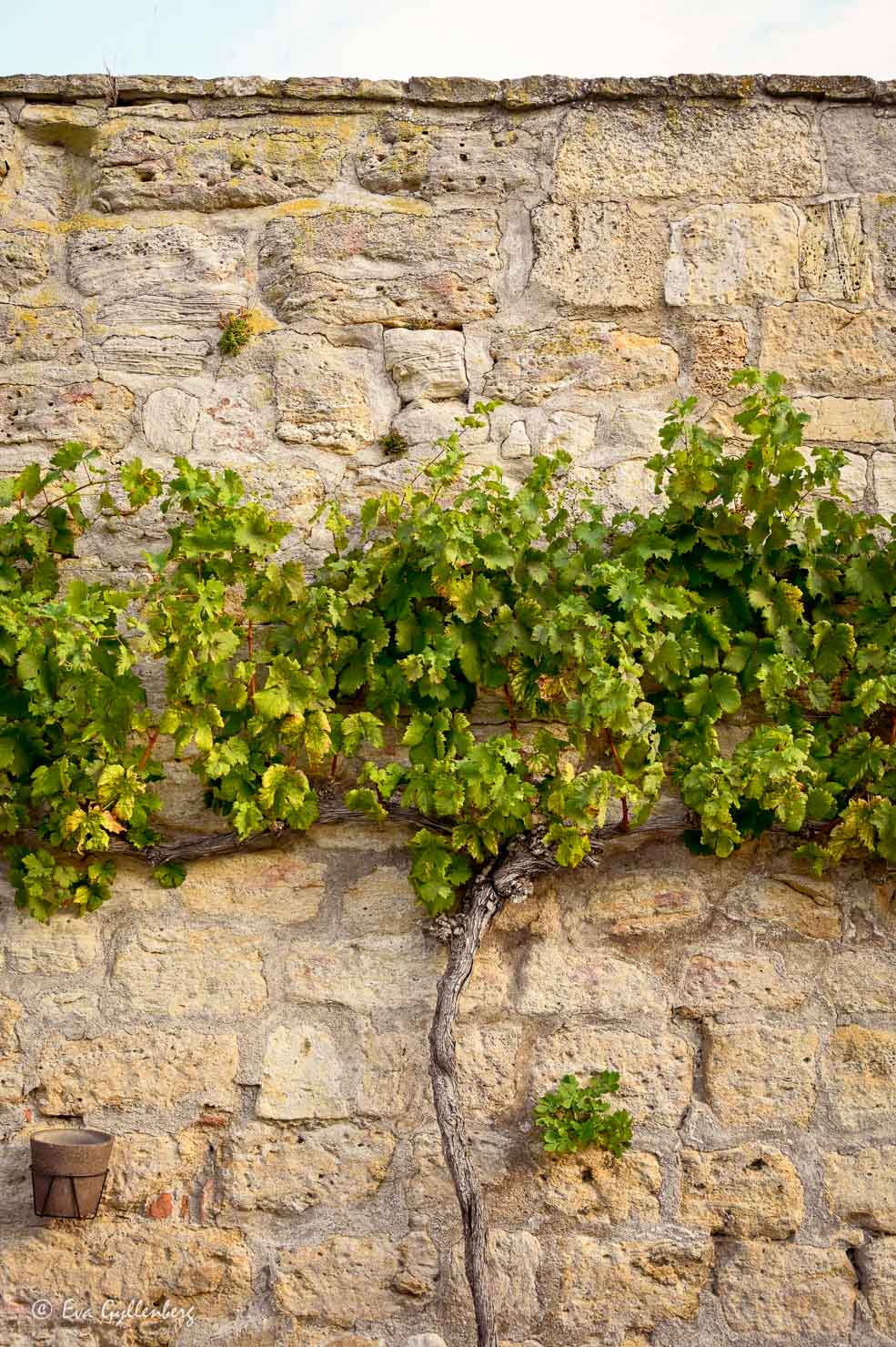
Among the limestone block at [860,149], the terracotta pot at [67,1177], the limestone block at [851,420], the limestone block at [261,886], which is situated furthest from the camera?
the limestone block at [860,149]

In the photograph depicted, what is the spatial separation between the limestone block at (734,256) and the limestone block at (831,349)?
0.06 meters

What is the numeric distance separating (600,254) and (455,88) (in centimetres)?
54

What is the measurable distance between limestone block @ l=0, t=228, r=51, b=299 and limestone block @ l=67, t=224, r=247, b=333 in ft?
0.21

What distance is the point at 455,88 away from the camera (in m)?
3.00

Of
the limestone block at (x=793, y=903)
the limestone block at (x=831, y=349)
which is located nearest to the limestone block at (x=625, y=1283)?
the limestone block at (x=793, y=903)

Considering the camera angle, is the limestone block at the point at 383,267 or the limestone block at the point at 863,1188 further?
the limestone block at the point at 383,267

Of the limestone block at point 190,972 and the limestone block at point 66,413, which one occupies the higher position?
the limestone block at point 66,413

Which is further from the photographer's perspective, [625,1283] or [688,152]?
[688,152]

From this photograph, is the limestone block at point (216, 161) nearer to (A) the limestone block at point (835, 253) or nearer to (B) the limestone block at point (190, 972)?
(A) the limestone block at point (835, 253)

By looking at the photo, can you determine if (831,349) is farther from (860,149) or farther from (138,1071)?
(138,1071)

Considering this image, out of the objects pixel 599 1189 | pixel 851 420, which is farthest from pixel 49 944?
pixel 851 420

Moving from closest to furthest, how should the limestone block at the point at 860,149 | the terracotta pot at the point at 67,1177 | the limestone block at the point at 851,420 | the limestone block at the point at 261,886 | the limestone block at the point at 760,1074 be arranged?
the terracotta pot at the point at 67,1177
the limestone block at the point at 760,1074
the limestone block at the point at 261,886
the limestone block at the point at 851,420
the limestone block at the point at 860,149

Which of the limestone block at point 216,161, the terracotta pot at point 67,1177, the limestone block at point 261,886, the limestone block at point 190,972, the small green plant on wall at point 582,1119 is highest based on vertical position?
the limestone block at point 216,161

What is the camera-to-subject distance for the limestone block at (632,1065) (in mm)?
2551
